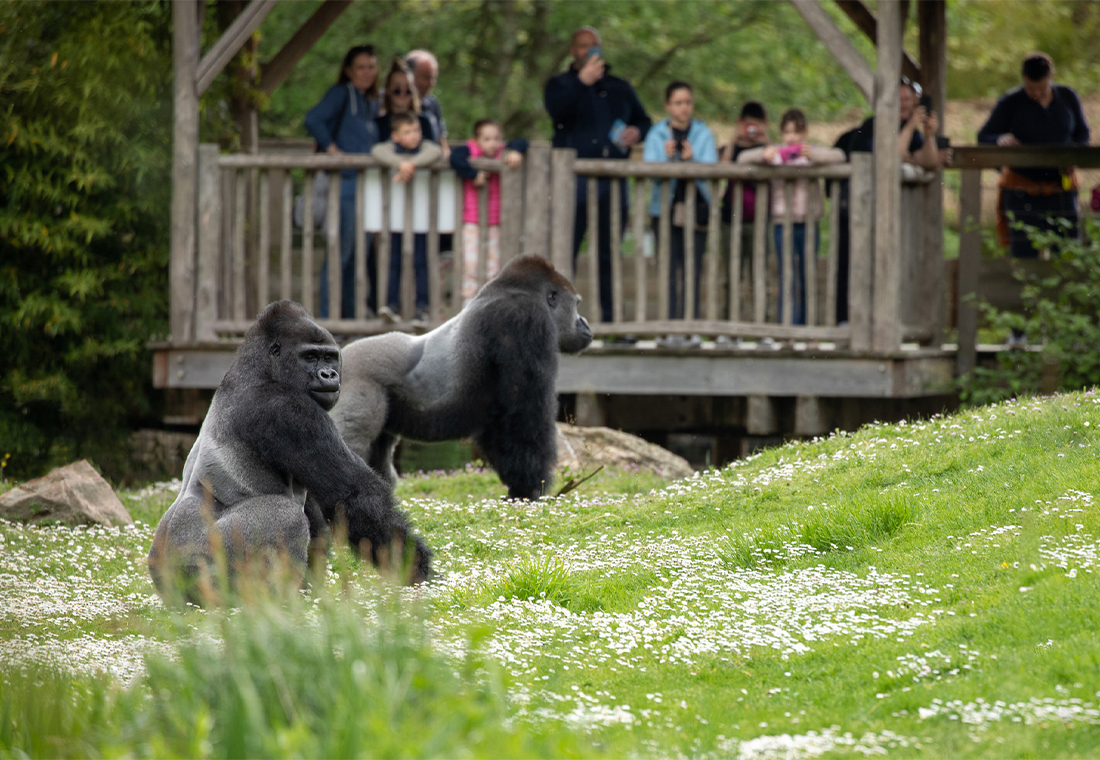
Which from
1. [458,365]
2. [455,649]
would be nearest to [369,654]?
[455,649]

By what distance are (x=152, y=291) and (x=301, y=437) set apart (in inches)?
250

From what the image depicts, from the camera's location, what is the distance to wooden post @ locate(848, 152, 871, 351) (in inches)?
368

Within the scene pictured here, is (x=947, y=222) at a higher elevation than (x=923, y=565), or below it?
higher

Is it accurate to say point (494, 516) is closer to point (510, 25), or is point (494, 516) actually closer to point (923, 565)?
point (923, 565)

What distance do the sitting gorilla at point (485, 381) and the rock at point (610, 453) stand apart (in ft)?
4.81

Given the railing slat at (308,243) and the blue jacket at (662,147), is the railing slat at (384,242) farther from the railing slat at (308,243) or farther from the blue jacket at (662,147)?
the blue jacket at (662,147)

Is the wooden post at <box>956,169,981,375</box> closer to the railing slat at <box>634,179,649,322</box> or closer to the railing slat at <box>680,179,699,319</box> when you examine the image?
the railing slat at <box>680,179,699,319</box>

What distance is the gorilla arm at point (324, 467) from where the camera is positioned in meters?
5.02

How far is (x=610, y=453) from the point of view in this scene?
365 inches

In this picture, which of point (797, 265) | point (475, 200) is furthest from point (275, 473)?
point (797, 265)

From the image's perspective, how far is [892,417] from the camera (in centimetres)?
1046

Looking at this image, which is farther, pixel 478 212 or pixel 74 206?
pixel 74 206

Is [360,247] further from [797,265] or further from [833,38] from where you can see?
[833,38]

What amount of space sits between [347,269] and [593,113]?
2.23 meters
